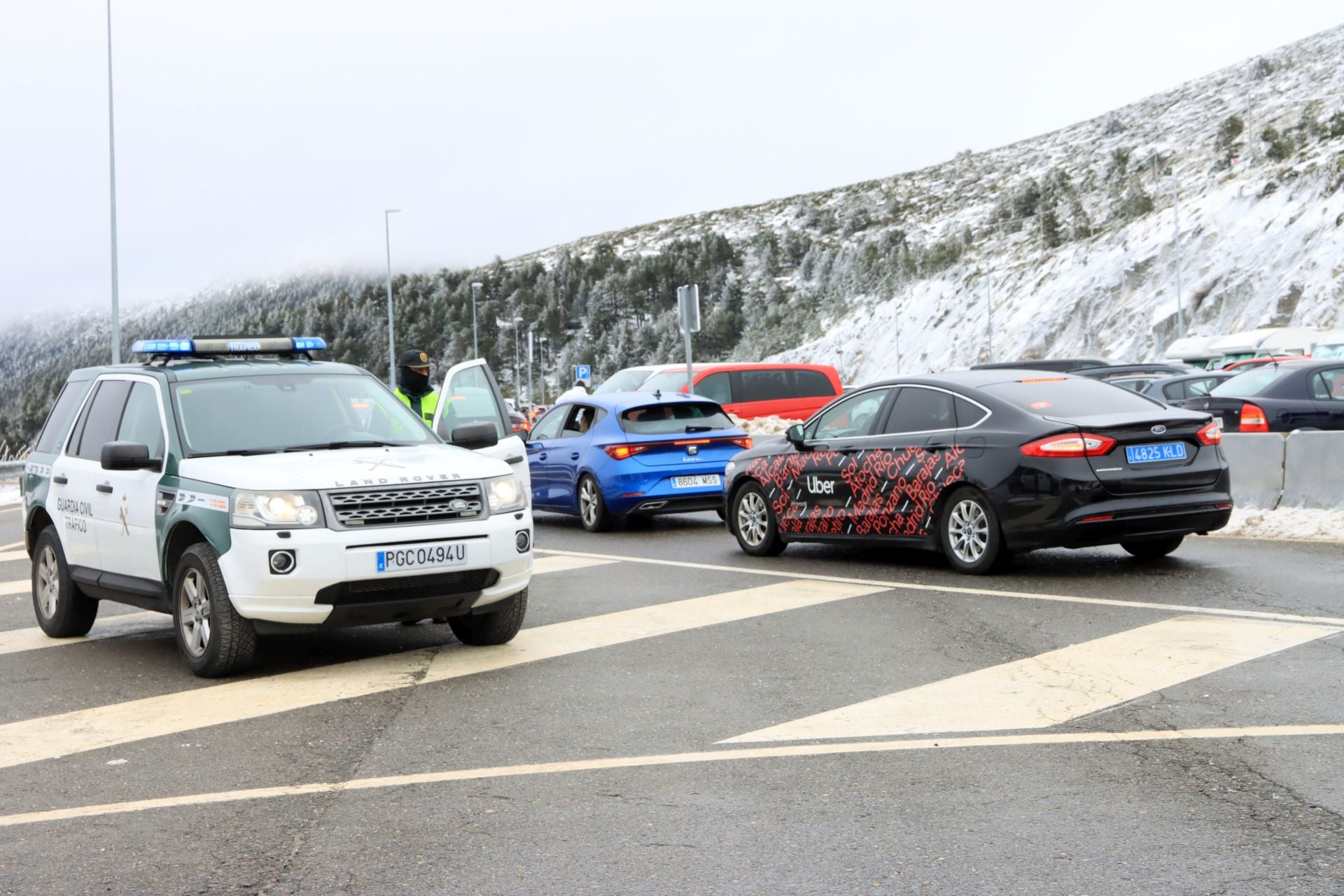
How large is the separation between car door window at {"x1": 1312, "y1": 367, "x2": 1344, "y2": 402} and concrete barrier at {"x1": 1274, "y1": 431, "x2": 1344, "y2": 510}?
10.4ft

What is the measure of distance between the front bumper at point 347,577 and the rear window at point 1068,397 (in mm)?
4626

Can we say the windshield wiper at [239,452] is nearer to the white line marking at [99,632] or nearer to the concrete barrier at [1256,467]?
the white line marking at [99,632]

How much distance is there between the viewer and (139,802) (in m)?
5.25

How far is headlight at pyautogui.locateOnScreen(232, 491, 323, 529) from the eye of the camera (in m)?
7.26

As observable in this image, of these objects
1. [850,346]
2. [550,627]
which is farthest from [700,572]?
[850,346]

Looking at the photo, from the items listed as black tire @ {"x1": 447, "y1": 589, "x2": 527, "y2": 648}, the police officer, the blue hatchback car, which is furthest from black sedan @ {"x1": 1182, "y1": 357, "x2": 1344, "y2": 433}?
black tire @ {"x1": 447, "y1": 589, "x2": 527, "y2": 648}

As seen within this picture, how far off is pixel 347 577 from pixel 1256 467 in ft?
32.8

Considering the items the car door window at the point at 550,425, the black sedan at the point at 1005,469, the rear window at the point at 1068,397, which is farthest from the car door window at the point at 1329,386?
the car door window at the point at 550,425

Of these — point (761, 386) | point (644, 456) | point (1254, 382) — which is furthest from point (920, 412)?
point (761, 386)

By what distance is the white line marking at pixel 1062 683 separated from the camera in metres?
6.16

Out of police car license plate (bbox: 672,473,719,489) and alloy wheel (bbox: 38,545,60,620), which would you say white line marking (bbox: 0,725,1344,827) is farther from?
police car license plate (bbox: 672,473,719,489)

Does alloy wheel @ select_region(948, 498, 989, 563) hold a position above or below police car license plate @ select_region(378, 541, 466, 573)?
below

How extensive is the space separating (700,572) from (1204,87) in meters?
144

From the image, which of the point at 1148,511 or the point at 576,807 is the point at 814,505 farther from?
the point at 576,807
